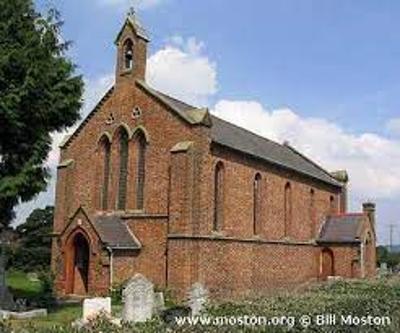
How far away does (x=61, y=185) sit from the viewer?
36062mm

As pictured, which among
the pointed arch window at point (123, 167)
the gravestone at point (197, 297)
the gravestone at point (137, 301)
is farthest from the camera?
the pointed arch window at point (123, 167)

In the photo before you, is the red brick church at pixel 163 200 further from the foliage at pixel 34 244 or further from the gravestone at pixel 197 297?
the foliage at pixel 34 244

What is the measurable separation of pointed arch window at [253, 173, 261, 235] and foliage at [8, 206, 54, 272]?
999 inches

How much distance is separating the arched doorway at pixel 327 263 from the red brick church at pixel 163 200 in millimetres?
4107

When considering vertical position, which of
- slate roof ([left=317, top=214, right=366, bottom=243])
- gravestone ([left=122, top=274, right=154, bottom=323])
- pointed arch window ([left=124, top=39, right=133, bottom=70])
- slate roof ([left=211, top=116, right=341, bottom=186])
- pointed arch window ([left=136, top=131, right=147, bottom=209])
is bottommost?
gravestone ([left=122, top=274, right=154, bottom=323])

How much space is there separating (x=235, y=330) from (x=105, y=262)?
66.5ft

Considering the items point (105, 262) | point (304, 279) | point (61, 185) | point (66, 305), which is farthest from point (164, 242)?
point (304, 279)

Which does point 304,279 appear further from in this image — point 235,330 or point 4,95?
point 235,330

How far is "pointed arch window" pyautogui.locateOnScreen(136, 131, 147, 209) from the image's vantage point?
33.1 meters

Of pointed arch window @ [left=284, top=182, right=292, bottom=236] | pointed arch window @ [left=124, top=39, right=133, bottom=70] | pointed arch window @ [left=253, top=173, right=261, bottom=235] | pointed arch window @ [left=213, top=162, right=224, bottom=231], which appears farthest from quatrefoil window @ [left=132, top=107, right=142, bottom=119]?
pointed arch window @ [left=284, top=182, right=292, bottom=236]

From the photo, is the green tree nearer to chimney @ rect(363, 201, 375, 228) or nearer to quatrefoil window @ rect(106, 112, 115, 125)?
quatrefoil window @ rect(106, 112, 115, 125)

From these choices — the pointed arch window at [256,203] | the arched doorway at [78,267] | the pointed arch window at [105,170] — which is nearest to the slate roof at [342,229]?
the pointed arch window at [256,203]

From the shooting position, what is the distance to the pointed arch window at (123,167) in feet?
112

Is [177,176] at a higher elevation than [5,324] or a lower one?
higher
